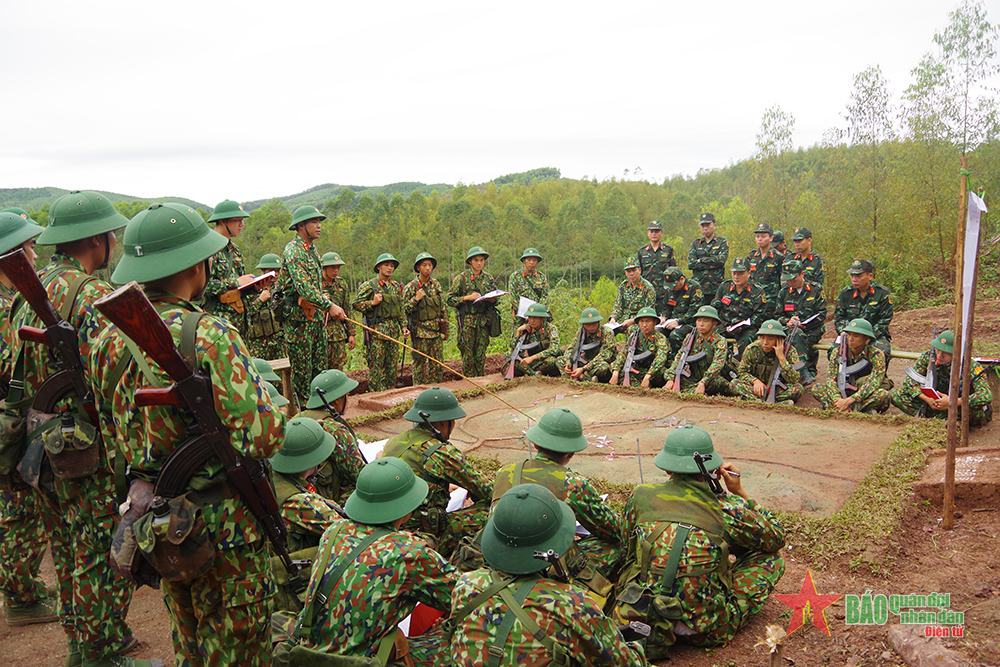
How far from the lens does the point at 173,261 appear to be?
236 centimetres

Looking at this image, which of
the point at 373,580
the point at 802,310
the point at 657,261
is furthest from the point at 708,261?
the point at 373,580

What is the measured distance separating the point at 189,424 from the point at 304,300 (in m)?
5.16

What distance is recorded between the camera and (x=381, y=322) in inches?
380

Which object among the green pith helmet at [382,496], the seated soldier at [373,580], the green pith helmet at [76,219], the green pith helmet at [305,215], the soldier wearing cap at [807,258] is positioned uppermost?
the green pith helmet at [305,215]

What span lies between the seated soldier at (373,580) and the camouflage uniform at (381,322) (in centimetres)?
674

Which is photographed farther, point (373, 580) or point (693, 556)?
point (693, 556)

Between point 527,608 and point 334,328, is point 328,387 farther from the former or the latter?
point 334,328

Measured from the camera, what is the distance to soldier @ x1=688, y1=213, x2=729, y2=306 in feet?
35.7

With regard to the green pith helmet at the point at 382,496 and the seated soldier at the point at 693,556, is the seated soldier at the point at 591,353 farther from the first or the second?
the green pith helmet at the point at 382,496

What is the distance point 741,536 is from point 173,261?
3029mm

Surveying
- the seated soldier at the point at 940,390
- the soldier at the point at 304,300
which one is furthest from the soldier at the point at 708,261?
the soldier at the point at 304,300

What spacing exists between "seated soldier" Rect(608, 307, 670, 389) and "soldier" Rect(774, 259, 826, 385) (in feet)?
5.79

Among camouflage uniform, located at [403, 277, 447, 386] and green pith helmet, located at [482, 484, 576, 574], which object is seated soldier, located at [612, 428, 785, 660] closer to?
green pith helmet, located at [482, 484, 576, 574]

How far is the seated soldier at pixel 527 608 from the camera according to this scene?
236cm
